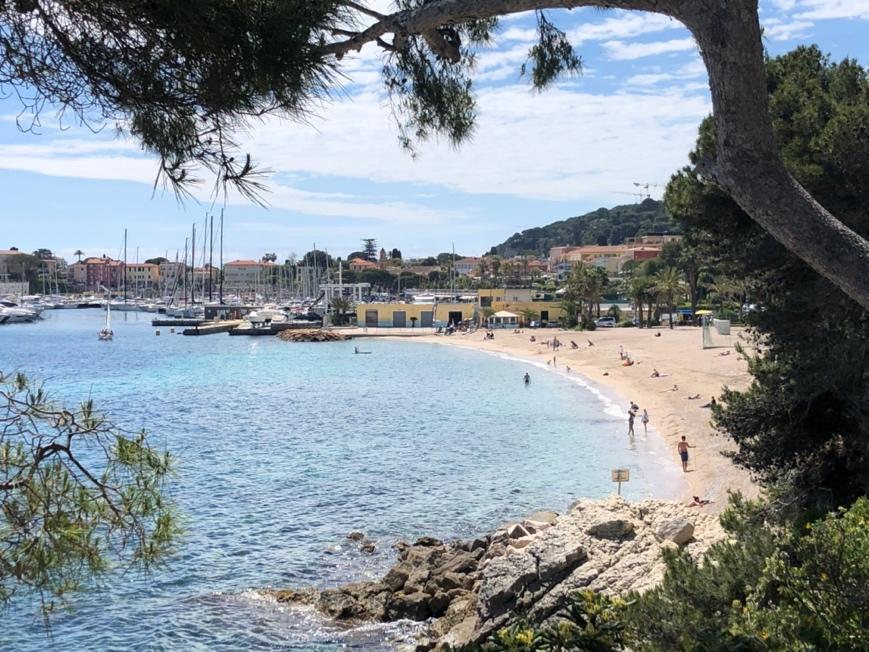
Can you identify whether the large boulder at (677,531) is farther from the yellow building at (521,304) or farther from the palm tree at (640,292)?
the yellow building at (521,304)

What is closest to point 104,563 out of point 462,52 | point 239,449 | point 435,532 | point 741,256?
point 462,52

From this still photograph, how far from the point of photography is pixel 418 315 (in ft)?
297

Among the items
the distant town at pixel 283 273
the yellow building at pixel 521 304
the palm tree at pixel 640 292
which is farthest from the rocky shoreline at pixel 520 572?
the distant town at pixel 283 273

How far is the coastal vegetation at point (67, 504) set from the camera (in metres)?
3.60

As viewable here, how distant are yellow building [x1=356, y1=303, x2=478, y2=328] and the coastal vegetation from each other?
85.0 metres

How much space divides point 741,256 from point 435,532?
8.74m

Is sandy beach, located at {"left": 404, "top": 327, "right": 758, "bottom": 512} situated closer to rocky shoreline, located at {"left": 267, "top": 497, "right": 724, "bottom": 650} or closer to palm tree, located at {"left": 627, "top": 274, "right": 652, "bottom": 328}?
rocky shoreline, located at {"left": 267, "top": 497, "right": 724, "bottom": 650}

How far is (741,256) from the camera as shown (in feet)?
37.4

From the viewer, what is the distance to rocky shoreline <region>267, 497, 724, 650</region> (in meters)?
10.5

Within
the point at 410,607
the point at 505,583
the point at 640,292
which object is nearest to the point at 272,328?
the point at 640,292

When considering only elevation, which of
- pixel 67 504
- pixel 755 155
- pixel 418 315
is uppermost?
pixel 755 155

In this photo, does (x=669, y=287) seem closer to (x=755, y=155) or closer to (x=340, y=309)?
(x=340, y=309)

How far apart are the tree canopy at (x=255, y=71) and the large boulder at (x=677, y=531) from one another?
7.99 m

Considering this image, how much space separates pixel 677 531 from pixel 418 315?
260ft
